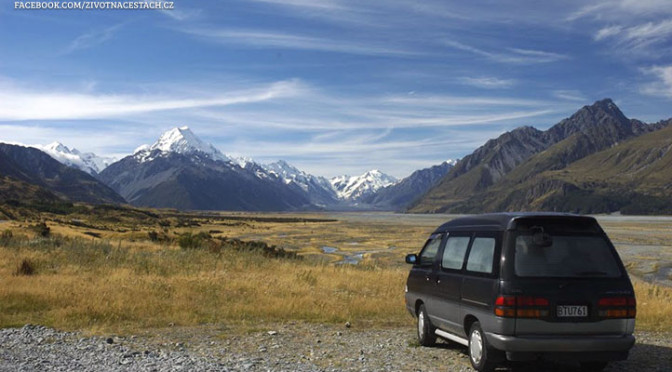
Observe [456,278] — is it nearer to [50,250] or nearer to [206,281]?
[206,281]

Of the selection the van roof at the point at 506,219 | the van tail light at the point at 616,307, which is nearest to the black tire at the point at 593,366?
the van tail light at the point at 616,307

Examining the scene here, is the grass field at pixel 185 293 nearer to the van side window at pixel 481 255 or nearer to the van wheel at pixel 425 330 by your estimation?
the van wheel at pixel 425 330

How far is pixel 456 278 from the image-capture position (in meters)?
10.5

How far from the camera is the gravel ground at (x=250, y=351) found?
9969mm

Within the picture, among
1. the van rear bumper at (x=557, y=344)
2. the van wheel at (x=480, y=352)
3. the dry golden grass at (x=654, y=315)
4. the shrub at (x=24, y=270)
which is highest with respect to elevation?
the van rear bumper at (x=557, y=344)

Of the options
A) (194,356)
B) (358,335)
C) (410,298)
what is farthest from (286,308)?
(194,356)

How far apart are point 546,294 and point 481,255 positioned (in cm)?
137

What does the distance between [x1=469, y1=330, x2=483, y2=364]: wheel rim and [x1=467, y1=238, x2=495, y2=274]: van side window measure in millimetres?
1113

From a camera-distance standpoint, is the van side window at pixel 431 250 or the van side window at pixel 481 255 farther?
the van side window at pixel 431 250

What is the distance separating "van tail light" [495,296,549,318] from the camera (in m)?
8.77

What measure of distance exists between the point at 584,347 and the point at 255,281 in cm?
1417

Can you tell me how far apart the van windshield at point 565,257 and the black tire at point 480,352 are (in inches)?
53.3

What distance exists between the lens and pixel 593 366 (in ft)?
32.3

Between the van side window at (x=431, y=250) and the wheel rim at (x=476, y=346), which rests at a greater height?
the van side window at (x=431, y=250)
